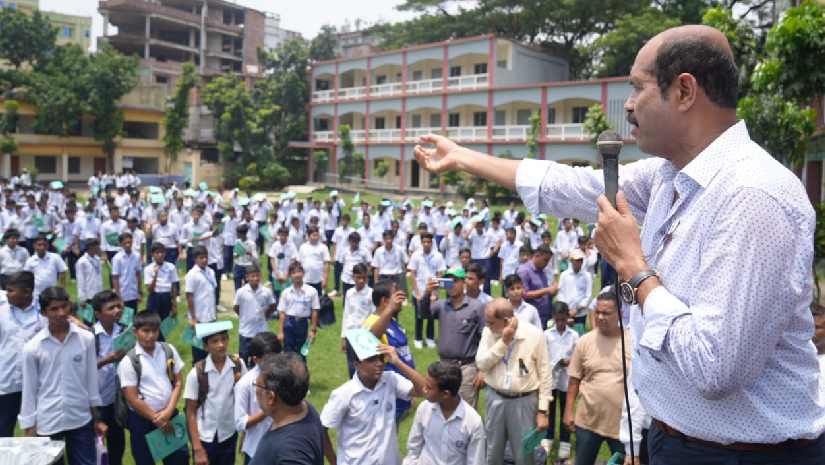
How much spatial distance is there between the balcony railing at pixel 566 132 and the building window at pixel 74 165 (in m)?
26.3

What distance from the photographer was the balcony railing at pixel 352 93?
132 feet

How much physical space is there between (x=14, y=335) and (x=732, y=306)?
5881 mm

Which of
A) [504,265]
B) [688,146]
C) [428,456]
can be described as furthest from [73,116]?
[688,146]

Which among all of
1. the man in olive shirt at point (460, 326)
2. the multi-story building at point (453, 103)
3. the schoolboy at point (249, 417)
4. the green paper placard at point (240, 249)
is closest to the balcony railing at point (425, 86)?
the multi-story building at point (453, 103)

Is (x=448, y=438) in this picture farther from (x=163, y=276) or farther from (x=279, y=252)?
(x=279, y=252)

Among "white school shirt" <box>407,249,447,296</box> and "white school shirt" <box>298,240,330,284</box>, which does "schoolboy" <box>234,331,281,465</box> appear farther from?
"white school shirt" <box>298,240,330,284</box>

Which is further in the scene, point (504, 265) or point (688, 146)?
point (504, 265)

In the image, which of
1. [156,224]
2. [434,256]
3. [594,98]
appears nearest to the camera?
[434,256]

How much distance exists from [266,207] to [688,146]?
18806 millimetres

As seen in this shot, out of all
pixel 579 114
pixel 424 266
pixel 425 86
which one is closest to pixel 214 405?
pixel 424 266

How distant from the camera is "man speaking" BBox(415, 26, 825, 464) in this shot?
136 cm

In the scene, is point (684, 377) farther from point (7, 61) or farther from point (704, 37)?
point (7, 61)

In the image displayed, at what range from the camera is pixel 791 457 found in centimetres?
148

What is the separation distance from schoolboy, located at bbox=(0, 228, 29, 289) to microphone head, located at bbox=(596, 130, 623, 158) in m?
10.9
